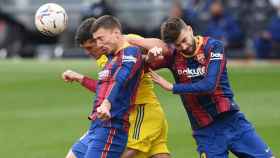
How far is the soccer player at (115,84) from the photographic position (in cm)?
942

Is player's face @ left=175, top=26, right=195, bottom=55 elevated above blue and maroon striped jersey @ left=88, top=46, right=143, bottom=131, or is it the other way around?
player's face @ left=175, top=26, right=195, bottom=55

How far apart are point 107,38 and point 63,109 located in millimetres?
9742

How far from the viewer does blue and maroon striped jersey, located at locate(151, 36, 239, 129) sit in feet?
32.3

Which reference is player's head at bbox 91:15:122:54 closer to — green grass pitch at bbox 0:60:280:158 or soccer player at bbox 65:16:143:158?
soccer player at bbox 65:16:143:158

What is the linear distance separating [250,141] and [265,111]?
835cm

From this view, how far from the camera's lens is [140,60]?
31.3ft

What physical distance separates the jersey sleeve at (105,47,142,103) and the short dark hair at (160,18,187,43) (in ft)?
1.17

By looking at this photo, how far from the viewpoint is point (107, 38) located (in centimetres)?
952

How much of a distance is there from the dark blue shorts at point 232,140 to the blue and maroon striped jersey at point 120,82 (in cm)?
100

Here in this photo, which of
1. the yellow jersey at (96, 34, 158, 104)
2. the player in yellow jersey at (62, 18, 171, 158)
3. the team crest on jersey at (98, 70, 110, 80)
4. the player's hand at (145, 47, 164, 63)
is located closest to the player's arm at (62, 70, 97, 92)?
the player in yellow jersey at (62, 18, 171, 158)

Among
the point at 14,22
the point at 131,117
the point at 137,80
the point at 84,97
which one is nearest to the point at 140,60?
the point at 137,80

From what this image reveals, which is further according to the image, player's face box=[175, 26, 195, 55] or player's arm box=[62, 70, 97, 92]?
player's arm box=[62, 70, 97, 92]

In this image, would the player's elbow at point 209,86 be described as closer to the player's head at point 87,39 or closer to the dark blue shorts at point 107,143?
the dark blue shorts at point 107,143

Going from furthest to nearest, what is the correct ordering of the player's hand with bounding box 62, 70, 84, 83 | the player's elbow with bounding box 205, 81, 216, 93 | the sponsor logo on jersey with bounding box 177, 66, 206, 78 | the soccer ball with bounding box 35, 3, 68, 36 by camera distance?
the soccer ball with bounding box 35, 3, 68, 36
the player's hand with bounding box 62, 70, 84, 83
the sponsor logo on jersey with bounding box 177, 66, 206, 78
the player's elbow with bounding box 205, 81, 216, 93
